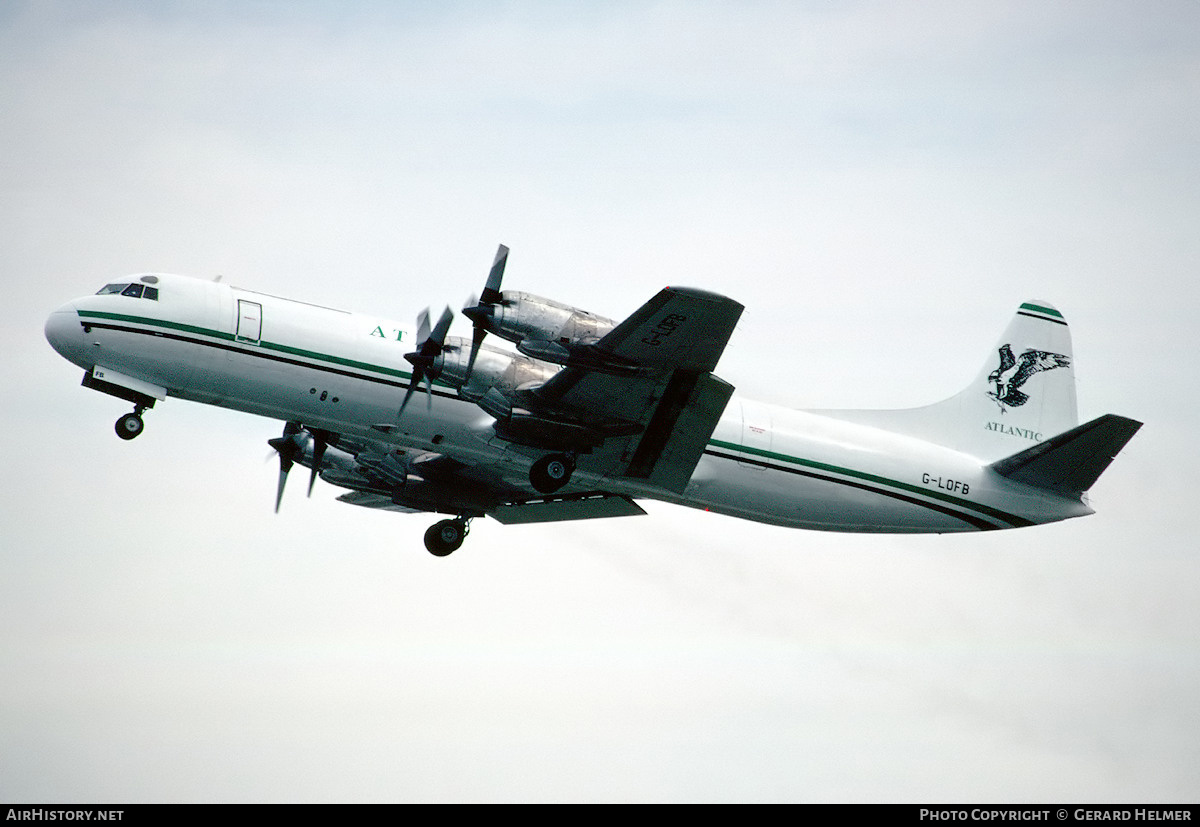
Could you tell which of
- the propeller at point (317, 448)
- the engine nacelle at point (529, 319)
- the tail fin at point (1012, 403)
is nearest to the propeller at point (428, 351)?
the engine nacelle at point (529, 319)

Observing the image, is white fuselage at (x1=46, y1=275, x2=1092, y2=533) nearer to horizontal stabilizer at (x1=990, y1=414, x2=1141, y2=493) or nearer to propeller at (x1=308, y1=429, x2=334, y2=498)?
horizontal stabilizer at (x1=990, y1=414, x2=1141, y2=493)

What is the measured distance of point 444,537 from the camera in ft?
106

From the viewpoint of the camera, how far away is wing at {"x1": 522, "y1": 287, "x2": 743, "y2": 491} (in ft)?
80.3

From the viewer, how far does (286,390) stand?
26.7 metres

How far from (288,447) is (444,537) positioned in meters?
4.64

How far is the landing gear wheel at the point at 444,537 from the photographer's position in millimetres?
32219

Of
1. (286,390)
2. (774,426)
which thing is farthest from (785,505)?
(286,390)

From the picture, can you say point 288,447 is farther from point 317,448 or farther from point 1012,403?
point 1012,403

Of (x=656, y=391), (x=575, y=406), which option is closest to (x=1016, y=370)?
(x=656, y=391)

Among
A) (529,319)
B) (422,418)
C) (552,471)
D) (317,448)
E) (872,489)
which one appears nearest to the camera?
(529,319)

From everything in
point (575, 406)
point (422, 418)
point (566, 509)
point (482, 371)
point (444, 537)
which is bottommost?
point (444, 537)

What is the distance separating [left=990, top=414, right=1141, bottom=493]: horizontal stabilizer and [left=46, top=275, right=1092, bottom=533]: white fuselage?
40cm
